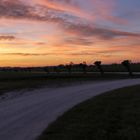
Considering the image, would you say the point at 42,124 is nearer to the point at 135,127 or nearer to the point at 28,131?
the point at 28,131

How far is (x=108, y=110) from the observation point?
16016 millimetres

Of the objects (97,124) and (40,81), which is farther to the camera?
(40,81)

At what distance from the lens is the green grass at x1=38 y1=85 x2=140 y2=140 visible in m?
10.9

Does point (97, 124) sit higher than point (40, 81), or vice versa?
point (40, 81)

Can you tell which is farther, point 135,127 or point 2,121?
point 2,121

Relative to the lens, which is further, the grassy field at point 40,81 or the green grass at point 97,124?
the grassy field at point 40,81

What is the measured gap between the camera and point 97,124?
1267cm

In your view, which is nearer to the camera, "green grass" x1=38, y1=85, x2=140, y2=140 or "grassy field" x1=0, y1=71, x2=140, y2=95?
"green grass" x1=38, y1=85, x2=140, y2=140

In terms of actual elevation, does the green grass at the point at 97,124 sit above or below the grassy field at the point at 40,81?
below

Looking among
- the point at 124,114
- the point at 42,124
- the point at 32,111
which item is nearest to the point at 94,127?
the point at 42,124

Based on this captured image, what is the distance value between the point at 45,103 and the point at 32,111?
3117 millimetres

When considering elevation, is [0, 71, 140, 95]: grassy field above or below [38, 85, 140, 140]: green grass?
above

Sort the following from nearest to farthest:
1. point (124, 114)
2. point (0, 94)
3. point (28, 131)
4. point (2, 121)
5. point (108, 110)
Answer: point (28, 131) < point (2, 121) < point (124, 114) < point (108, 110) < point (0, 94)

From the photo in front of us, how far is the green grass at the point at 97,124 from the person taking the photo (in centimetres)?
1088
